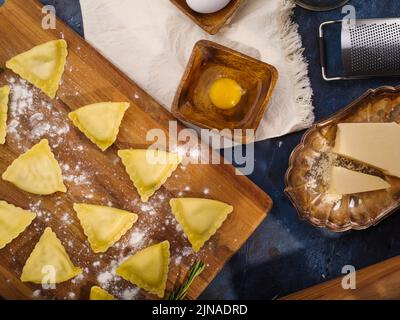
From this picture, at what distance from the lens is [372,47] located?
1.54 m

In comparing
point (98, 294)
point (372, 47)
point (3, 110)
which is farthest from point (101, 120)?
point (372, 47)

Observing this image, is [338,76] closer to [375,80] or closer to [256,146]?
[375,80]

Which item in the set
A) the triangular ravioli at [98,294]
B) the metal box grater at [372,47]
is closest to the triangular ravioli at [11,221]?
the triangular ravioli at [98,294]

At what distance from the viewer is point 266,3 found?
5.19 feet

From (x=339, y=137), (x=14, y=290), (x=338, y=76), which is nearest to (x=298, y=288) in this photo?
(x=339, y=137)

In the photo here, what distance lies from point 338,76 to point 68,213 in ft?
2.97

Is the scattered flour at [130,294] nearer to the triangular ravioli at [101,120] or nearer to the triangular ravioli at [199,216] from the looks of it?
the triangular ravioli at [199,216]

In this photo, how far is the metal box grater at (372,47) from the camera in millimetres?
1540

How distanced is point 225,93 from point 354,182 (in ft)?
1.44

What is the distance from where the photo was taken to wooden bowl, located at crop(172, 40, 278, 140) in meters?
1.49

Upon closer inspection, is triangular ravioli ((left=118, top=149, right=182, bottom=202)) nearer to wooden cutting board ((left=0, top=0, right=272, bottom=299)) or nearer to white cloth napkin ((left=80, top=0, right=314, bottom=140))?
wooden cutting board ((left=0, top=0, right=272, bottom=299))

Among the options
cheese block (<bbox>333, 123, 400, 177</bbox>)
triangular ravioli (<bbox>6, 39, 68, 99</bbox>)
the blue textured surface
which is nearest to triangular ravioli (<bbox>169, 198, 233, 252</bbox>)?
the blue textured surface

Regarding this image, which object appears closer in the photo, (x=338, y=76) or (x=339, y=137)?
(x=339, y=137)

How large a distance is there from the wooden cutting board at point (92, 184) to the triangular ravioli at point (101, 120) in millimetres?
22
